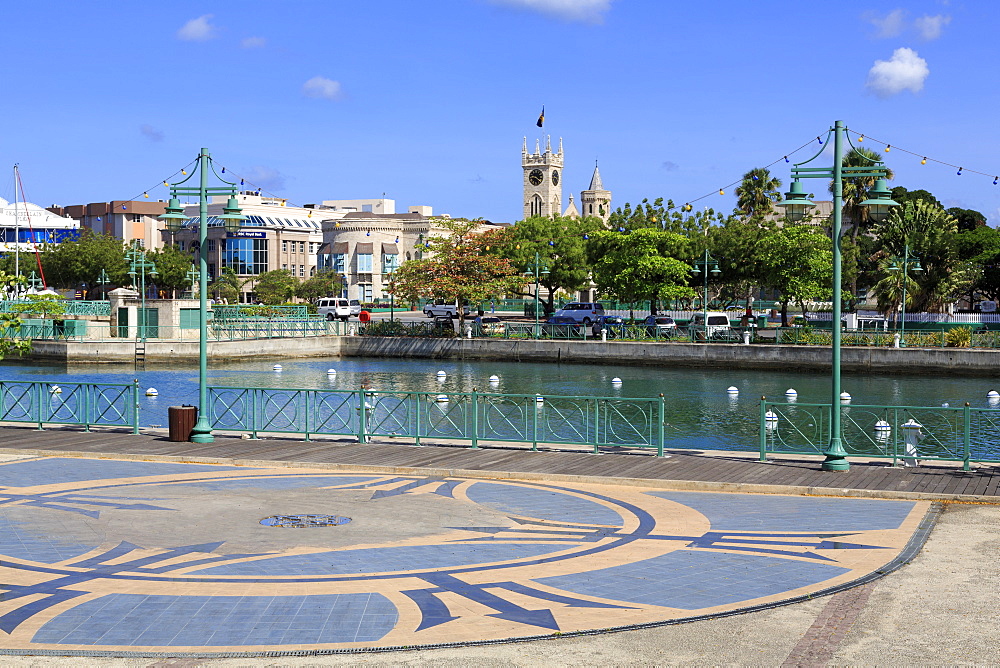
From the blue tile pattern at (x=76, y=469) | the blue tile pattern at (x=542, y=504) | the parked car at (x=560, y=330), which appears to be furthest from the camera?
the parked car at (x=560, y=330)

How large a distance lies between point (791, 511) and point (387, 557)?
638 centimetres

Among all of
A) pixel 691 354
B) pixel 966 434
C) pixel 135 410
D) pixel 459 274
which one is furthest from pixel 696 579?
pixel 459 274

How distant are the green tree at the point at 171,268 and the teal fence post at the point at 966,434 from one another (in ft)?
287

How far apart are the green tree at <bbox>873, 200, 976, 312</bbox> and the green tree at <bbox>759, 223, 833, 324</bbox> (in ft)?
24.8

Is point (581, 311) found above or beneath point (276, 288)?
beneath

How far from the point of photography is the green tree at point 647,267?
6644cm

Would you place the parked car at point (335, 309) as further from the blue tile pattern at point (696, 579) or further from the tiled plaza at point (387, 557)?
the blue tile pattern at point (696, 579)

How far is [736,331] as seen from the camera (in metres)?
60.5

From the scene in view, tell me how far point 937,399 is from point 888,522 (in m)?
32.9

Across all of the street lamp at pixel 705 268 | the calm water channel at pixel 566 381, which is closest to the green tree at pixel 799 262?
the street lamp at pixel 705 268

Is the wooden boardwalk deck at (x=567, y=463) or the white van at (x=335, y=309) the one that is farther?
the white van at (x=335, y=309)

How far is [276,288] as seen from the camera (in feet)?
366

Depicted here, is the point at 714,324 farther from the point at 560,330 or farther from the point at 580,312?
the point at 580,312

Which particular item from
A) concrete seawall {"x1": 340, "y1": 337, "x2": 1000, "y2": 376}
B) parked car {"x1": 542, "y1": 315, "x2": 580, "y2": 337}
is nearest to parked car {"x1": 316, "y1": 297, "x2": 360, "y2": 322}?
concrete seawall {"x1": 340, "y1": 337, "x2": 1000, "y2": 376}
